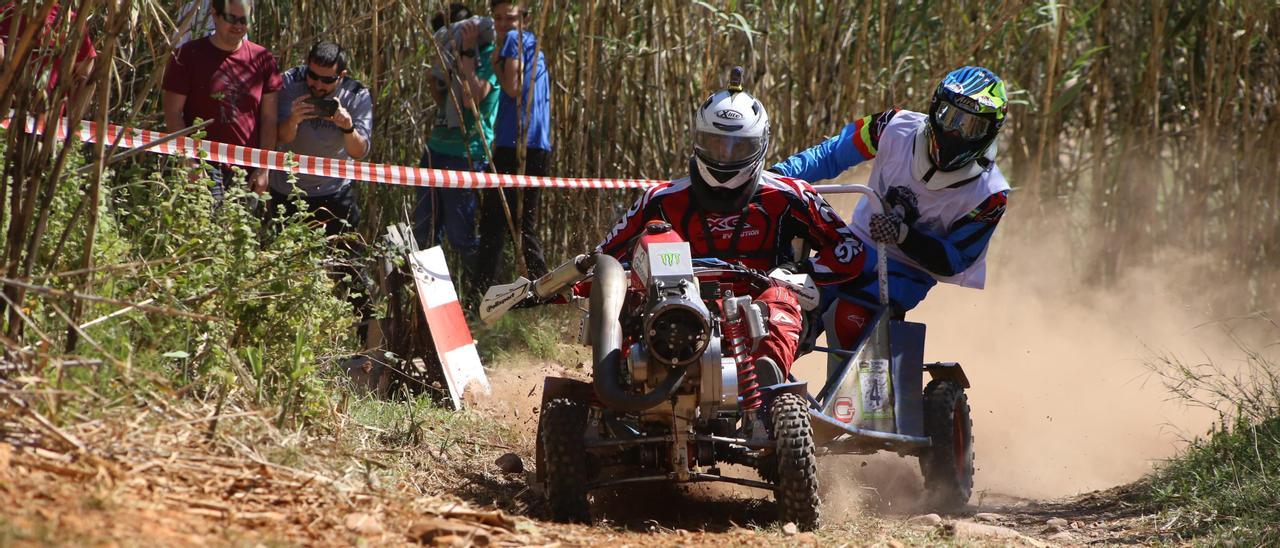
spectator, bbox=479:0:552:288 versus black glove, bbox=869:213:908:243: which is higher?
spectator, bbox=479:0:552:288

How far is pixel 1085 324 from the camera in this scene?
1054cm

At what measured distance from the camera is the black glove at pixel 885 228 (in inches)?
254

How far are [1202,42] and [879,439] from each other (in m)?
6.35

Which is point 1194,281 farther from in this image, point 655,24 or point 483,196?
point 483,196

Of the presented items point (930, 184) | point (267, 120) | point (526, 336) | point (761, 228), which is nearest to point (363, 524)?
point (761, 228)

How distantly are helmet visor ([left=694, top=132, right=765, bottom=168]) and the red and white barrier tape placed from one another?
74 centimetres

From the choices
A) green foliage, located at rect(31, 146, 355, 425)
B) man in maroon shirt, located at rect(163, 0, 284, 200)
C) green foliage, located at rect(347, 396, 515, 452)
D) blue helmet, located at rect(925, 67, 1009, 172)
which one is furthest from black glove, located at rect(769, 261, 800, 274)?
man in maroon shirt, located at rect(163, 0, 284, 200)

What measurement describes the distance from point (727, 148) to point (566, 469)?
1.62 meters

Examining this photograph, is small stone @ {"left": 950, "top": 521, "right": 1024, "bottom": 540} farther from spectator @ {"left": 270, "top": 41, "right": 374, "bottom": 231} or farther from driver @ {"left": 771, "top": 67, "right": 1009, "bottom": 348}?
spectator @ {"left": 270, "top": 41, "right": 374, "bottom": 231}

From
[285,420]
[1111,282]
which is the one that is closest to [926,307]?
[1111,282]

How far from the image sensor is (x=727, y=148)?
587 centimetres

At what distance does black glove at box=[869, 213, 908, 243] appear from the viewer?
6.44m

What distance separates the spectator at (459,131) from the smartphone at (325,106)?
639mm

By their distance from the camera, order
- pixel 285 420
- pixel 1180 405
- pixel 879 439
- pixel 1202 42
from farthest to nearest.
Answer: pixel 1202 42 → pixel 1180 405 → pixel 879 439 → pixel 285 420
